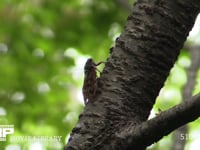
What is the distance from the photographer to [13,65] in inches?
208

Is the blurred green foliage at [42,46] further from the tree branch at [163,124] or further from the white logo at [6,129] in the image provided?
the tree branch at [163,124]

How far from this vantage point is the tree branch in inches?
54.8

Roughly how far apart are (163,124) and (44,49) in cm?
400

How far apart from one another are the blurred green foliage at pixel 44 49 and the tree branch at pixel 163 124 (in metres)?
3.59

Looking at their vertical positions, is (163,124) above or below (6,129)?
below

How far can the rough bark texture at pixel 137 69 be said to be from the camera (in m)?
1.69

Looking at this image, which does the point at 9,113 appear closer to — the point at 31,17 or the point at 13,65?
the point at 13,65

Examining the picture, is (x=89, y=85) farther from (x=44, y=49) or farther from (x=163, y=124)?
(x=44, y=49)

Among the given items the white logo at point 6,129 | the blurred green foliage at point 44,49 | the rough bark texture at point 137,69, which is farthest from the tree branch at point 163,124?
the blurred green foliage at point 44,49

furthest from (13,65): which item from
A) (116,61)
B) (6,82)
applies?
(116,61)

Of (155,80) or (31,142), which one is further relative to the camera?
(31,142)

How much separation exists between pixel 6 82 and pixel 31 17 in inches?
28.3

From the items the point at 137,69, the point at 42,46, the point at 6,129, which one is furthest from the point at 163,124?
the point at 42,46

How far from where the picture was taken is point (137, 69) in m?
1.75
